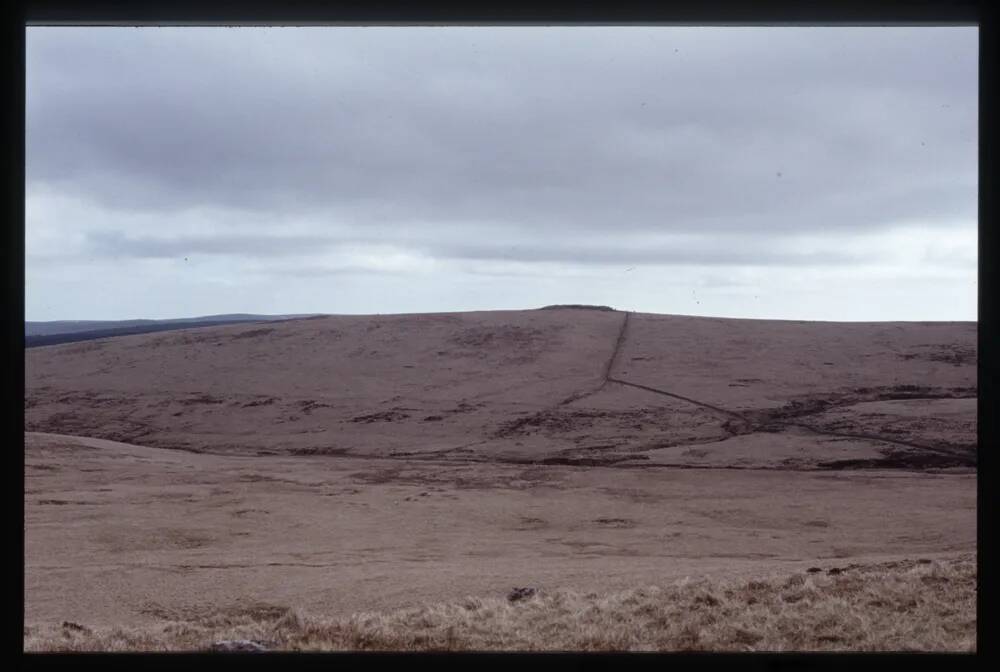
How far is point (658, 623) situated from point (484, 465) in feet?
28.9

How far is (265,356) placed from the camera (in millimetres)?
22094

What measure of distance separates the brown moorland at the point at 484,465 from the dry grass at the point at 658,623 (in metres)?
0.04

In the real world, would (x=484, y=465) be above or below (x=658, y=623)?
below

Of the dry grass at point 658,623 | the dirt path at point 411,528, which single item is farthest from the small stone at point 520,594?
the dirt path at point 411,528

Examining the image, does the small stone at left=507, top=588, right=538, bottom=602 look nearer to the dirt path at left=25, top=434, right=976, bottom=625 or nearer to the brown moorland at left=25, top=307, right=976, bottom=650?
the brown moorland at left=25, top=307, right=976, bottom=650

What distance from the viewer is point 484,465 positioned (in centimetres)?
1283

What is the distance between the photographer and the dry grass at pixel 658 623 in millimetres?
3658

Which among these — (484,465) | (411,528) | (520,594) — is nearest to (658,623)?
(520,594)

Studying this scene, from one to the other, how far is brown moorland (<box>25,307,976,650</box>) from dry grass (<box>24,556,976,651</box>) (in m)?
0.04

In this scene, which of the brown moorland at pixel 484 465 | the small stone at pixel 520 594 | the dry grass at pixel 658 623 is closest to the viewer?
the dry grass at pixel 658 623

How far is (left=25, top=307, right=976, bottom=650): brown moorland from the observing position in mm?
5773

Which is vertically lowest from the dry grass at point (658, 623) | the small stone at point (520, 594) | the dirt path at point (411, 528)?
the dirt path at point (411, 528)

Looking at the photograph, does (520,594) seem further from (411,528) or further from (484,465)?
(484,465)

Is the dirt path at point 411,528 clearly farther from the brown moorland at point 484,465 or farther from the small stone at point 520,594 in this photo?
the small stone at point 520,594
